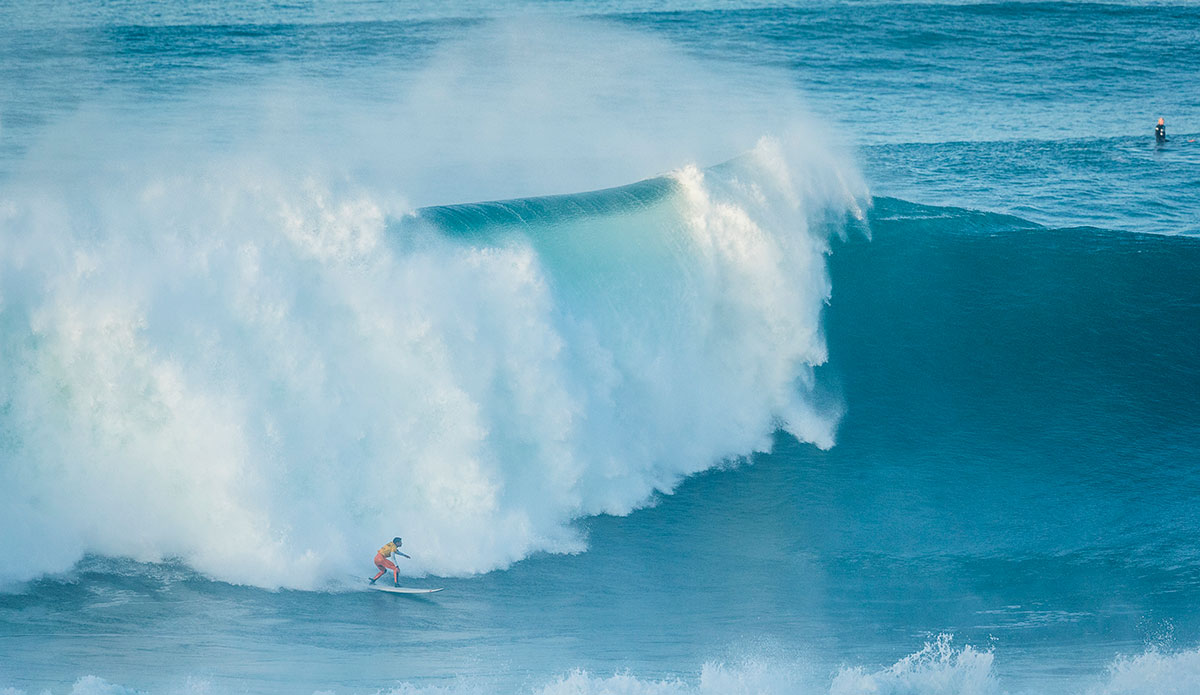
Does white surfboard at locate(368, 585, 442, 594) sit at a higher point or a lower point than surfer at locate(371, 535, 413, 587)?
lower

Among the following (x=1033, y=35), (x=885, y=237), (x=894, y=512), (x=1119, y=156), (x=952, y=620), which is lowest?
(x=952, y=620)

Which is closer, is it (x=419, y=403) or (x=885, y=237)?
(x=419, y=403)

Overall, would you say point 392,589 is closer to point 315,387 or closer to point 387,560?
point 387,560

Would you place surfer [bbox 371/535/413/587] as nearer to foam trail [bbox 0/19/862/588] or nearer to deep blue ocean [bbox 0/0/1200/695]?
deep blue ocean [bbox 0/0/1200/695]

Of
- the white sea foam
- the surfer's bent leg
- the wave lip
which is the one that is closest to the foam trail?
the wave lip

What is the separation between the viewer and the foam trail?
9922 millimetres

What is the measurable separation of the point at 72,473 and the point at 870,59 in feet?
82.5

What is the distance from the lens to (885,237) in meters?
16.8

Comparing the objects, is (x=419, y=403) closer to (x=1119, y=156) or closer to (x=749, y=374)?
(x=749, y=374)

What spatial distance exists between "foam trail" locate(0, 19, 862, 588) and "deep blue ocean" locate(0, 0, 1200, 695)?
33 millimetres

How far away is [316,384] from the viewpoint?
34.6ft

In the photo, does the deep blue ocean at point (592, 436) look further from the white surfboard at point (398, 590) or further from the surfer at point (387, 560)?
the surfer at point (387, 560)

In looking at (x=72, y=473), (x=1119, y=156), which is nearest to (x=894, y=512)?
(x=72, y=473)

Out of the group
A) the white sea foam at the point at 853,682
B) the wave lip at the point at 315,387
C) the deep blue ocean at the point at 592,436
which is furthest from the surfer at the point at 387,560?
the white sea foam at the point at 853,682
